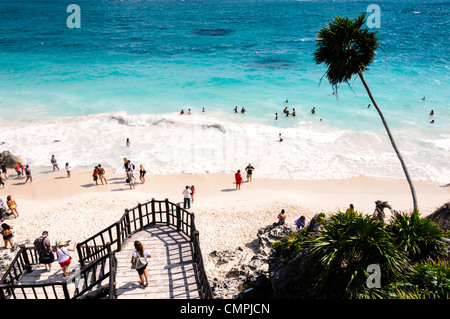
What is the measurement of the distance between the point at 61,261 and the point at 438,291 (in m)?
11.5

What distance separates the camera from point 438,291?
275 inches

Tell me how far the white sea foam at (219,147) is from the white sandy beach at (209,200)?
1856mm

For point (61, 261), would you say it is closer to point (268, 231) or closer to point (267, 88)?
point (268, 231)

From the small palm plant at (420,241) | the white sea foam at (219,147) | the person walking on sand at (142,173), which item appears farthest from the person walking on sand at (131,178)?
the small palm plant at (420,241)

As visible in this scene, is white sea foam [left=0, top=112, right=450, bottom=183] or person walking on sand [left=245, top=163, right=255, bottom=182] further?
white sea foam [left=0, top=112, right=450, bottom=183]

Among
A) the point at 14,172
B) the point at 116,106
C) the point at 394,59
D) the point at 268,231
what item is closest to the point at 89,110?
the point at 116,106

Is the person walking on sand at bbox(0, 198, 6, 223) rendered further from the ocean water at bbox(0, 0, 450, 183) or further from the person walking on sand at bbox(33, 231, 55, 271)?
the person walking on sand at bbox(33, 231, 55, 271)

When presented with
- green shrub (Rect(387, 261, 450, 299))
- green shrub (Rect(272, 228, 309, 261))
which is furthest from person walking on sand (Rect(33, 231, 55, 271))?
green shrub (Rect(387, 261, 450, 299))

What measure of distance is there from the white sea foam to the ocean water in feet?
0.43

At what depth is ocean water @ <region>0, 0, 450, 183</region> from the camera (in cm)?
2947

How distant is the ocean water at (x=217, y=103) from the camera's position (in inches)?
1160

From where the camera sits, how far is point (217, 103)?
147 ft

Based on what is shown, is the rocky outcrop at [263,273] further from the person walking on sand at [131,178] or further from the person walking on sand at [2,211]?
the person walking on sand at [2,211]

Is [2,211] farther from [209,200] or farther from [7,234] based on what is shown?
[209,200]
